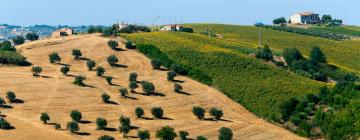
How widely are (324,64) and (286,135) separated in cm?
4590

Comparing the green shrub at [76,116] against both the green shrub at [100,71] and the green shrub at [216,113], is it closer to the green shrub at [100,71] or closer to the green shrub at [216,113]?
the green shrub at [216,113]

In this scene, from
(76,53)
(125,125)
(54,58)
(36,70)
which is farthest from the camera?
(76,53)

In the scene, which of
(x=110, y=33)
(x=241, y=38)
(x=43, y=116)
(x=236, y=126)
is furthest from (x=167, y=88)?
(x=241, y=38)

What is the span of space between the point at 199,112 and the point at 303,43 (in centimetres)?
8383

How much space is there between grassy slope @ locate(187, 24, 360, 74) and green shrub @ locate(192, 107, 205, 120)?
56739 millimetres

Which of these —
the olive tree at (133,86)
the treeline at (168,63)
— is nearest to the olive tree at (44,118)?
the olive tree at (133,86)

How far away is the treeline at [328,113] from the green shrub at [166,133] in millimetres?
23054

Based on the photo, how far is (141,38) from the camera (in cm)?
14312

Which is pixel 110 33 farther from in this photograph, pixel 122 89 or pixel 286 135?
pixel 286 135

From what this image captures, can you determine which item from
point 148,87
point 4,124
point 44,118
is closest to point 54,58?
point 148,87

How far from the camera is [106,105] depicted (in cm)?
9944

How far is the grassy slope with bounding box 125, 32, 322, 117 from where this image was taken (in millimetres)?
110438

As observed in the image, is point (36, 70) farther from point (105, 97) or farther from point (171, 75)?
point (171, 75)

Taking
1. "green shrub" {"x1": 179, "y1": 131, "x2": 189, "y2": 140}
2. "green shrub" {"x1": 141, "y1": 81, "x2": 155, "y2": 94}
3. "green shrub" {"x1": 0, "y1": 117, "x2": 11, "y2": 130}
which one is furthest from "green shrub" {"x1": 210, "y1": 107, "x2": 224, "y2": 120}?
"green shrub" {"x1": 0, "y1": 117, "x2": 11, "y2": 130}
